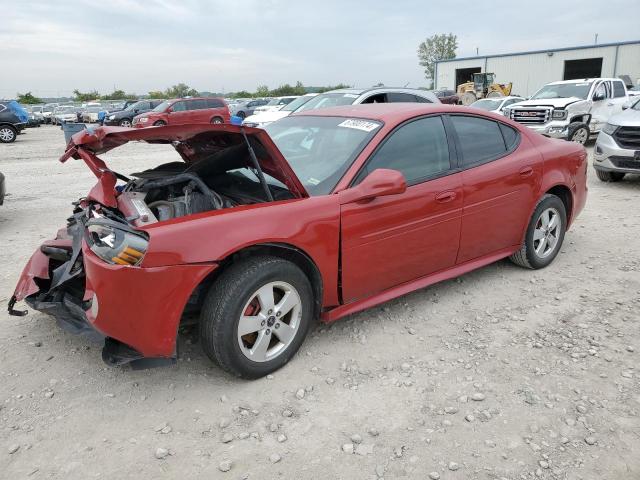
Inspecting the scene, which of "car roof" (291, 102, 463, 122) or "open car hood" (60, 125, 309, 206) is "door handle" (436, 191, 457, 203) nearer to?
"car roof" (291, 102, 463, 122)

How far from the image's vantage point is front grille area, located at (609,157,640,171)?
7.74 metres

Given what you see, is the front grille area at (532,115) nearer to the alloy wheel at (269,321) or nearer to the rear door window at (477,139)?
the rear door window at (477,139)

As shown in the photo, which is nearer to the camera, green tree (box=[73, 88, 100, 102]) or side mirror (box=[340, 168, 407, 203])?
side mirror (box=[340, 168, 407, 203])

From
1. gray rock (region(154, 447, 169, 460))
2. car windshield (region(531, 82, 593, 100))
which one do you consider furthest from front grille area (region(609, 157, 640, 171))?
gray rock (region(154, 447, 169, 460))

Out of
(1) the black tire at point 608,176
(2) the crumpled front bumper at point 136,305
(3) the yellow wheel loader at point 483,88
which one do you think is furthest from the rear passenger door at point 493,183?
(3) the yellow wheel loader at point 483,88

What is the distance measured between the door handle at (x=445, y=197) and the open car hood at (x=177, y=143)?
3.45ft

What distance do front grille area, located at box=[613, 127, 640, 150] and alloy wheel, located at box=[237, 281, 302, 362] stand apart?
724cm

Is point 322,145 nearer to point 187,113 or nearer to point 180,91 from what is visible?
point 187,113

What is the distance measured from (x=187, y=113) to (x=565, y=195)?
20036 millimetres

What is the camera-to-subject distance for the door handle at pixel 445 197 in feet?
11.6

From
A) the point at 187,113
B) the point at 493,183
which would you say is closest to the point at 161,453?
the point at 493,183

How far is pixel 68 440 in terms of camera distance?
2463mm

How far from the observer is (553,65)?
38250 mm

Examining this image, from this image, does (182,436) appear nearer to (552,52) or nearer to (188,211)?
(188,211)
